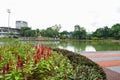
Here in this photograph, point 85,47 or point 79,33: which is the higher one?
point 79,33

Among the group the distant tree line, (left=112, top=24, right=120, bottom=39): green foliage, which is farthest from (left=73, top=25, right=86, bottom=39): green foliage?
(left=112, top=24, right=120, bottom=39): green foliage

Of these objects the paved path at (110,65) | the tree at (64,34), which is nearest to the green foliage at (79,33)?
the tree at (64,34)

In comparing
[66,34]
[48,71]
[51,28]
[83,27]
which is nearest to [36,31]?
[51,28]

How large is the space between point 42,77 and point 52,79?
33 centimetres

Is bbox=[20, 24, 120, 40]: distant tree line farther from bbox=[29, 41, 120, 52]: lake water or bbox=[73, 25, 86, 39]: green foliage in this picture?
bbox=[29, 41, 120, 52]: lake water

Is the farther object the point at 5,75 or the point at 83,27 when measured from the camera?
the point at 83,27

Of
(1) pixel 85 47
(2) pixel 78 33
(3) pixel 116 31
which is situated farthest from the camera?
(2) pixel 78 33

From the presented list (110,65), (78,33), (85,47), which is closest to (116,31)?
(78,33)

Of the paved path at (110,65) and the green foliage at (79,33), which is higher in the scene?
the green foliage at (79,33)

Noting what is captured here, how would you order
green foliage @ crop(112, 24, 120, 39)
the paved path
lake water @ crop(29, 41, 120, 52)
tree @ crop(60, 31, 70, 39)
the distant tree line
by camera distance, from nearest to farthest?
the paved path < lake water @ crop(29, 41, 120, 52) < green foliage @ crop(112, 24, 120, 39) < the distant tree line < tree @ crop(60, 31, 70, 39)

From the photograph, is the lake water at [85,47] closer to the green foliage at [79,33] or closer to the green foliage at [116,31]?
the green foliage at [116,31]

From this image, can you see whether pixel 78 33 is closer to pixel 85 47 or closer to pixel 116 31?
pixel 116 31

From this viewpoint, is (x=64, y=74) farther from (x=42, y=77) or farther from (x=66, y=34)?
(x=66, y=34)

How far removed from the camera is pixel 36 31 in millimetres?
55156
